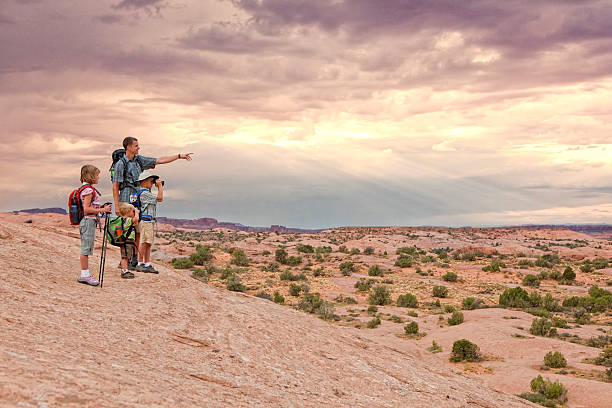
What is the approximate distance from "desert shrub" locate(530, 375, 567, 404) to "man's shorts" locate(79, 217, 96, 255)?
14112mm

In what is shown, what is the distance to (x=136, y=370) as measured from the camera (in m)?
4.80

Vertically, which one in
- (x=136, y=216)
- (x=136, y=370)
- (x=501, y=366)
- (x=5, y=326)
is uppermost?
(x=136, y=216)

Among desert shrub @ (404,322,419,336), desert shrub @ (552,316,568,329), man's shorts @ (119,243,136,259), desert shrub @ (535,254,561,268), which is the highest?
man's shorts @ (119,243,136,259)

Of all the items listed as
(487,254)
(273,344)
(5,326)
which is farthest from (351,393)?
(487,254)

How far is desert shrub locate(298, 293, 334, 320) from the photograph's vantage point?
2350 cm

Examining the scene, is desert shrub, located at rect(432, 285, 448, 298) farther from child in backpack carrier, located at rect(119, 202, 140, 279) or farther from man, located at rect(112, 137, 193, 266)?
child in backpack carrier, located at rect(119, 202, 140, 279)

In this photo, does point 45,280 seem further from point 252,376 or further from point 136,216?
point 252,376

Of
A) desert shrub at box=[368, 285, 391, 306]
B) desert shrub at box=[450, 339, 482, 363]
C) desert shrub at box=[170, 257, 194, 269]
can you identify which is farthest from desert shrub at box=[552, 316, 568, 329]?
desert shrub at box=[170, 257, 194, 269]

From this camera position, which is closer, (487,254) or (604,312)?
(604,312)

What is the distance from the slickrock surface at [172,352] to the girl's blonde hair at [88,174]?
189 cm

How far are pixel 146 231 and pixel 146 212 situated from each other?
1.42 ft

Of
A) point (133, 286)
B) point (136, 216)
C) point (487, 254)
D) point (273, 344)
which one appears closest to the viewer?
point (273, 344)

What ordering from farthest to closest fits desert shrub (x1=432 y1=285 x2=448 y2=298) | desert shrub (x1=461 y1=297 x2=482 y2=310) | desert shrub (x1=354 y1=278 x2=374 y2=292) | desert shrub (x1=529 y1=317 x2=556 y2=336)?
desert shrub (x1=354 y1=278 x2=374 y2=292) → desert shrub (x1=432 y1=285 x2=448 y2=298) → desert shrub (x1=461 y1=297 x2=482 y2=310) → desert shrub (x1=529 y1=317 x2=556 y2=336)

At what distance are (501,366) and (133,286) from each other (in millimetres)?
15090
